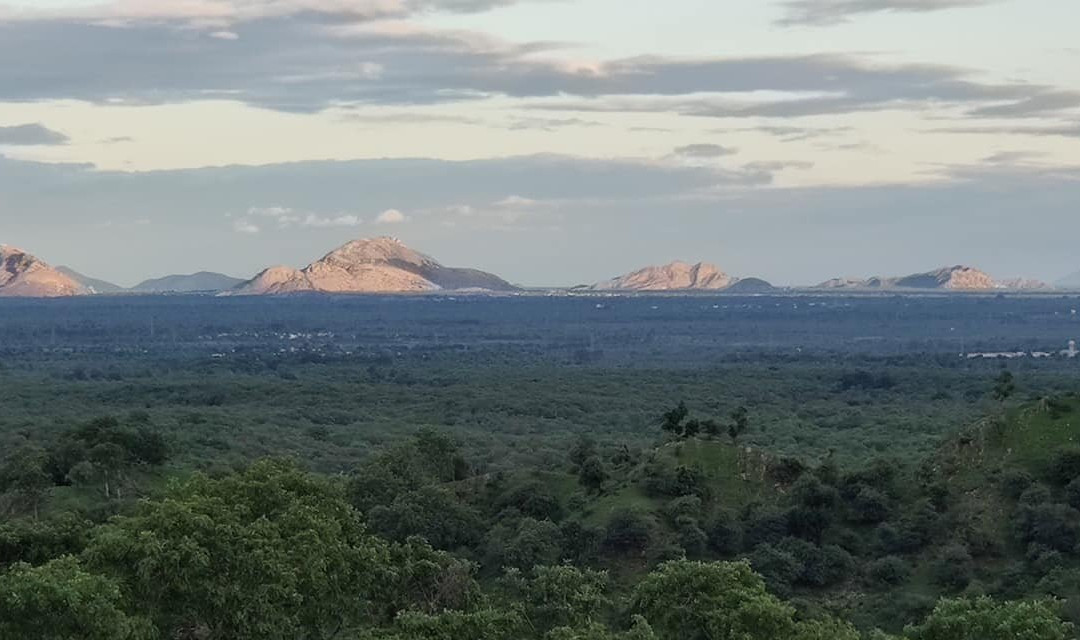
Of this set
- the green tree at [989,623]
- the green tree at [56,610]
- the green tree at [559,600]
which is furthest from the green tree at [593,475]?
the green tree at [56,610]

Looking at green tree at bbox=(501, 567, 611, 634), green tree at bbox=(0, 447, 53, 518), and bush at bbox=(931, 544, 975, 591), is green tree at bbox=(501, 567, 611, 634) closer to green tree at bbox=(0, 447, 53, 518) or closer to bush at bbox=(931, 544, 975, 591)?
bush at bbox=(931, 544, 975, 591)

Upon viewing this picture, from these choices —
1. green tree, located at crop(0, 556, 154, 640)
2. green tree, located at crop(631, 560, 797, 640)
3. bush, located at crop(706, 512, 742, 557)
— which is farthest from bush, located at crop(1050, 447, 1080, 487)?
green tree, located at crop(0, 556, 154, 640)

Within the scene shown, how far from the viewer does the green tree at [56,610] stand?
21.0 metres

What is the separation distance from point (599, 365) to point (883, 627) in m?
114

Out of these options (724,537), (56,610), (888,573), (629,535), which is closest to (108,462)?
(629,535)

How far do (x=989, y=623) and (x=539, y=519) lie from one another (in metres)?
22.7

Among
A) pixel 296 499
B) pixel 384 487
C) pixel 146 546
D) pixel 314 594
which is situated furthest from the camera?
pixel 384 487

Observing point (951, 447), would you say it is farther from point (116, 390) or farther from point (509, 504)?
point (116, 390)

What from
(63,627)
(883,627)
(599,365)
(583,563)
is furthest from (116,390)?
(63,627)

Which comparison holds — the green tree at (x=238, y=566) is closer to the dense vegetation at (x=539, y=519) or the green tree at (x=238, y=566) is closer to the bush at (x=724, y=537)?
the dense vegetation at (x=539, y=519)

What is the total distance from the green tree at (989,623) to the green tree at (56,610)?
39.0 ft

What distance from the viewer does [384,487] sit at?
4478 cm

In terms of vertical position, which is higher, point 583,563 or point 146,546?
point 146,546

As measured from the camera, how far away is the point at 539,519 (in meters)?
43.7
